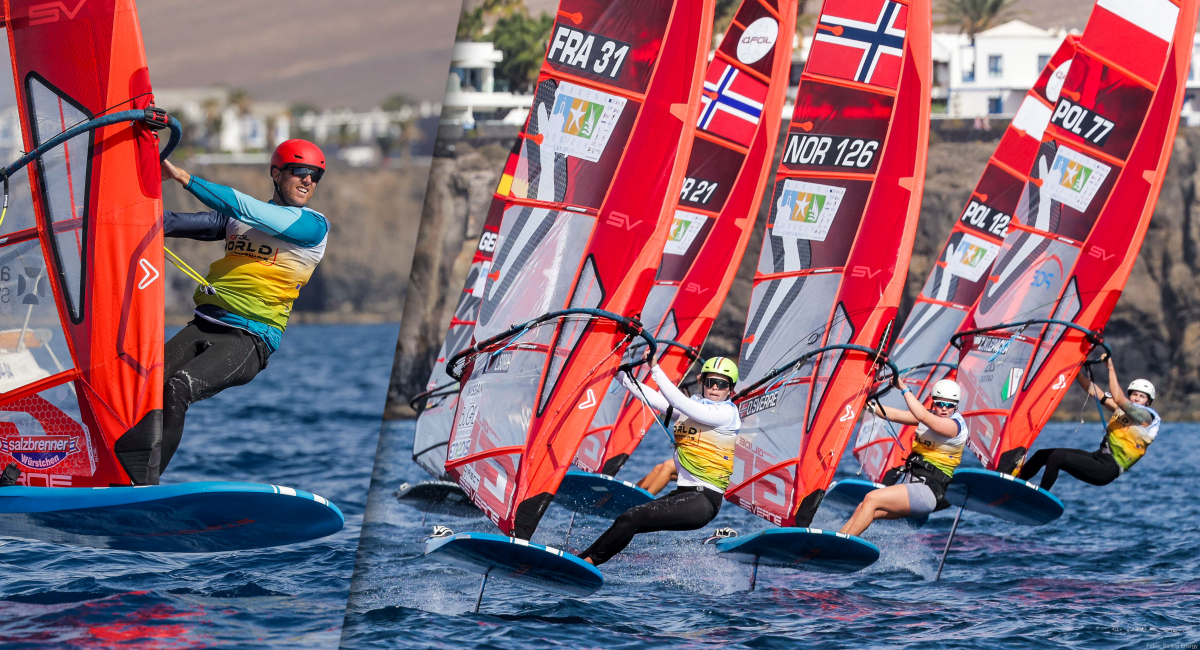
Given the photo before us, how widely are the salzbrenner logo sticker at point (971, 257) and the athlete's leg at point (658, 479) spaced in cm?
567

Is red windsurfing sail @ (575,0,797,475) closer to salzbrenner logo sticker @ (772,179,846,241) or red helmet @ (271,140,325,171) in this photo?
Answer: salzbrenner logo sticker @ (772,179,846,241)

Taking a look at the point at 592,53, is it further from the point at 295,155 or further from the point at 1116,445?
the point at 1116,445

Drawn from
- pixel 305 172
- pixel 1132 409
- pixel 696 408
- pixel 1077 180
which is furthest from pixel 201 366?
pixel 1077 180

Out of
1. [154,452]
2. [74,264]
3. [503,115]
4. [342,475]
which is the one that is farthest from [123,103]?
[503,115]

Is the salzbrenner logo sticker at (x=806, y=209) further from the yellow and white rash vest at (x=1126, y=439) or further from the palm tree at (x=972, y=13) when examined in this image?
the palm tree at (x=972, y=13)

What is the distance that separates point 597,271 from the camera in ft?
29.0

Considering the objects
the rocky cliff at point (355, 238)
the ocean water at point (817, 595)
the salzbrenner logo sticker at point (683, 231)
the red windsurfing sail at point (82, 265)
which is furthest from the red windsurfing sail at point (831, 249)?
the rocky cliff at point (355, 238)

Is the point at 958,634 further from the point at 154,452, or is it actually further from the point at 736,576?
the point at 154,452

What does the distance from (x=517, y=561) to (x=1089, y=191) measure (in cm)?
977

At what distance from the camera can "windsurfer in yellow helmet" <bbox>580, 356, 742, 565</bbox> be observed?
798cm

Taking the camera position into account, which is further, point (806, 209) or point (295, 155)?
point (806, 209)

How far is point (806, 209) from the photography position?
1158 centimetres

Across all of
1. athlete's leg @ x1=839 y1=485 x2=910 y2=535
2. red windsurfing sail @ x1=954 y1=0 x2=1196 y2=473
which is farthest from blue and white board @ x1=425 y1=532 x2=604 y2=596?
red windsurfing sail @ x1=954 y1=0 x2=1196 y2=473

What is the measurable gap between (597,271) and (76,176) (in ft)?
11.8
